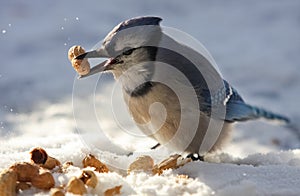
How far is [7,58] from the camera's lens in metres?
3.03

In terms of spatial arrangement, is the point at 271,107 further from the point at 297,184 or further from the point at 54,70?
the point at 297,184

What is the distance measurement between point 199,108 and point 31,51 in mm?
1864

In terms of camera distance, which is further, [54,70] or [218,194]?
[54,70]

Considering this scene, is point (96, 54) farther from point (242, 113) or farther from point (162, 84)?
point (242, 113)

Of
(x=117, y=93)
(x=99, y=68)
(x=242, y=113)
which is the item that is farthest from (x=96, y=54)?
(x=242, y=113)

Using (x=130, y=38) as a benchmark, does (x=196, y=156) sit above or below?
below

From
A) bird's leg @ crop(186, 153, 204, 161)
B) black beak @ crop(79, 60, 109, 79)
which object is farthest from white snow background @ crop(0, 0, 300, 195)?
black beak @ crop(79, 60, 109, 79)

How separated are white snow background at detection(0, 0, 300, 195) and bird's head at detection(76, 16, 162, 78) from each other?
0.20m

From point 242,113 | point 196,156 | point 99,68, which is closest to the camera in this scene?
point 99,68

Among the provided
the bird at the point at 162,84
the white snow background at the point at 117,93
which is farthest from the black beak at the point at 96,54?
the white snow background at the point at 117,93

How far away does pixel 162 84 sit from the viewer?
4.60 ft

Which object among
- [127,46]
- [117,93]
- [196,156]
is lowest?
[196,156]

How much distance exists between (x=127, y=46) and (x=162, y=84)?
118 mm

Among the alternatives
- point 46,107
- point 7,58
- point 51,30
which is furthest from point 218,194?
point 51,30
